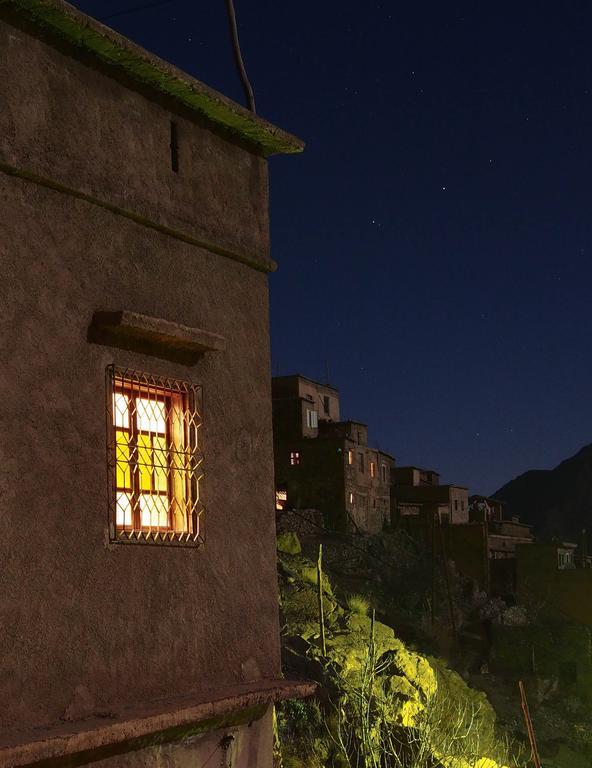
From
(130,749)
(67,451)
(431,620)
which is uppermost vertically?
(67,451)

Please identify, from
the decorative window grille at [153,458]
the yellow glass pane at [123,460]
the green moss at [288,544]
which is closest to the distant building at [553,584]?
the green moss at [288,544]

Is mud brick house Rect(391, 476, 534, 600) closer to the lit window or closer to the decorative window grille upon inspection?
the lit window

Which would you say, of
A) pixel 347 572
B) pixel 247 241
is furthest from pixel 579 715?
pixel 247 241

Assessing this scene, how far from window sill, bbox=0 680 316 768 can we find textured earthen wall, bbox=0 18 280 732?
0.14m

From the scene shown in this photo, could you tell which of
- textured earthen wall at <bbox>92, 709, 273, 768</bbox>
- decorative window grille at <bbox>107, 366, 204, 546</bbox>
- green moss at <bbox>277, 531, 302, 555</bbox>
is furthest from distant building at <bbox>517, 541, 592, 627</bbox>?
decorative window grille at <bbox>107, 366, 204, 546</bbox>

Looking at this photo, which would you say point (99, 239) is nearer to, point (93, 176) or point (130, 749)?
point (93, 176)

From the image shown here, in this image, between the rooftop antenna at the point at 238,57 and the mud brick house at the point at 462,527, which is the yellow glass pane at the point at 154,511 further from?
the mud brick house at the point at 462,527

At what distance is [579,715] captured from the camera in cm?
2844

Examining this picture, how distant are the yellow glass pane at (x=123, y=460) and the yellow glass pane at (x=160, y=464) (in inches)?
9.8

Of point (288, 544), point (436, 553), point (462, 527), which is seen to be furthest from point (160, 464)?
point (462, 527)

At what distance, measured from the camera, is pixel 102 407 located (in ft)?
20.7

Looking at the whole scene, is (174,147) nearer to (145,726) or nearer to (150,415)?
(150,415)

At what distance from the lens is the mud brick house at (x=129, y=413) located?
5.77 meters

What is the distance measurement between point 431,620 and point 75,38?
25.0 m
